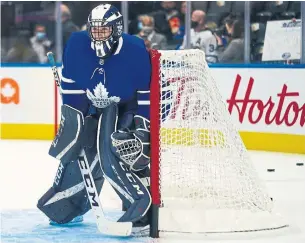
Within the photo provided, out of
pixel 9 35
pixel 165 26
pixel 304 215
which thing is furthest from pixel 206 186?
pixel 9 35

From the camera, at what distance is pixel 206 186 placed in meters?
5.21

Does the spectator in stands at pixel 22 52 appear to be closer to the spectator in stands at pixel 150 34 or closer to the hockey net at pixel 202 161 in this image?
the spectator in stands at pixel 150 34

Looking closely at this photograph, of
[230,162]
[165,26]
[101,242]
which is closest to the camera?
[101,242]

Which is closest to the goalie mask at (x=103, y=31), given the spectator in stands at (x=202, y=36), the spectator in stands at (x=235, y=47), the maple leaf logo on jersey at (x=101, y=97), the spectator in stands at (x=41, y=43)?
the maple leaf logo on jersey at (x=101, y=97)

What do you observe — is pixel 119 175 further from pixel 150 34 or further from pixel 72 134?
pixel 150 34

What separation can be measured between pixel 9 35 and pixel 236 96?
322 centimetres

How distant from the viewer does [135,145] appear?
14.7ft

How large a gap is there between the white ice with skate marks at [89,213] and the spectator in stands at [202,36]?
5.41ft

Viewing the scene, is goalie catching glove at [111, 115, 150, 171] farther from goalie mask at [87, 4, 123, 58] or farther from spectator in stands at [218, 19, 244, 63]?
spectator in stands at [218, 19, 244, 63]

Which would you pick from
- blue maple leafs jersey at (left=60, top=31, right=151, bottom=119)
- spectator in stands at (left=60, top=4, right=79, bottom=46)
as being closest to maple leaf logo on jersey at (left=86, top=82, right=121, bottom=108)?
blue maple leafs jersey at (left=60, top=31, right=151, bottom=119)

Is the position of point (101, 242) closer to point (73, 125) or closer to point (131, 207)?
point (131, 207)

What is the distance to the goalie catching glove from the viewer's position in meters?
4.46

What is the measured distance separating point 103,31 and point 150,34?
237 inches

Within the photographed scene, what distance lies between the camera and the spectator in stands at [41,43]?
35.1 feet
